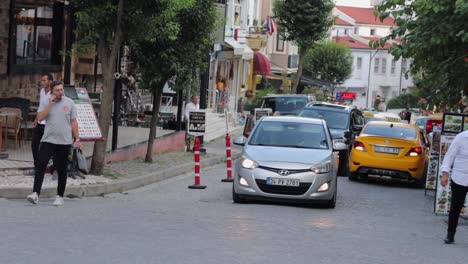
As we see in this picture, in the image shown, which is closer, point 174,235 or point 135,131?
point 174,235

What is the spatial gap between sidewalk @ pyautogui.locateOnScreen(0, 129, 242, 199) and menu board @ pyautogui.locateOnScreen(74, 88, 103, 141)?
2.50ft

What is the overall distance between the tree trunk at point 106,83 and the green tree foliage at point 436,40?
4869 mm

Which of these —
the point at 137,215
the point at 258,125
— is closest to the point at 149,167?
the point at 258,125

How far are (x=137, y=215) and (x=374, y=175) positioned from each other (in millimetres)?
9738

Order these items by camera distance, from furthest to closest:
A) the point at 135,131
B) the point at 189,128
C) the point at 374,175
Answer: the point at 135,131, the point at 189,128, the point at 374,175

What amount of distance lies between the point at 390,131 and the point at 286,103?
447 inches

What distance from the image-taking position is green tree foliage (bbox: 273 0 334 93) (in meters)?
46.1

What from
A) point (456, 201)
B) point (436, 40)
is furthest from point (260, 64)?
point (456, 201)

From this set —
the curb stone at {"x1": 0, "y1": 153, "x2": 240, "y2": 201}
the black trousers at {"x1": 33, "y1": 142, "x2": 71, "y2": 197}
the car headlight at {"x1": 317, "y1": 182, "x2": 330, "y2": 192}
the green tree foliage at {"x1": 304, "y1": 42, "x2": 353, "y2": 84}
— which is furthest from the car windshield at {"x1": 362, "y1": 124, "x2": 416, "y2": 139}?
the green tree foliage at {"x1": 304, "y1": 42, "x2": 353, "y2": 84}

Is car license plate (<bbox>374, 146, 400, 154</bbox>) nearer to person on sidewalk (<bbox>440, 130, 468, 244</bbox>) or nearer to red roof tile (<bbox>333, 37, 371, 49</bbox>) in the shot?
person on sidewalk (<bbox>440, 130, 468, 244</bbox>)

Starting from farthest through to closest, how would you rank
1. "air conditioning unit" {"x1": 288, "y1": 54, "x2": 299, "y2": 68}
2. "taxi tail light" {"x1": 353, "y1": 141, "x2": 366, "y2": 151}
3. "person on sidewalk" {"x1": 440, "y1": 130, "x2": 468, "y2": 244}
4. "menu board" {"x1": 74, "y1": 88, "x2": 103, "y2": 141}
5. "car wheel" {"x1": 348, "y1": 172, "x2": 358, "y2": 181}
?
"air conditioning unit" {"x1": 288, "y1": 54, "x2": 299, "y2": 68} → "car wheel" {"x1": 348, "y1": 172, "x2": 358, "y2": 181} → "taxi tail light" {"x1": 353, "y1": 141, "x2": 366, "y2": 151} → "menu board" {"x1": 74, "y1": 88, "x2": 103, "y2": 141} → "person on sidewalk" {"x1": 440, "y1": 130, "x2": 468, "y2": 244}

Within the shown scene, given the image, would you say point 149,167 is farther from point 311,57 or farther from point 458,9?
point 311,57

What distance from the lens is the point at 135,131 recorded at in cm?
2630

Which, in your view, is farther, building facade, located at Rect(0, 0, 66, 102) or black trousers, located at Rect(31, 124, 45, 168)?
building facade, located at Rect(0, 0, 66, 102)
